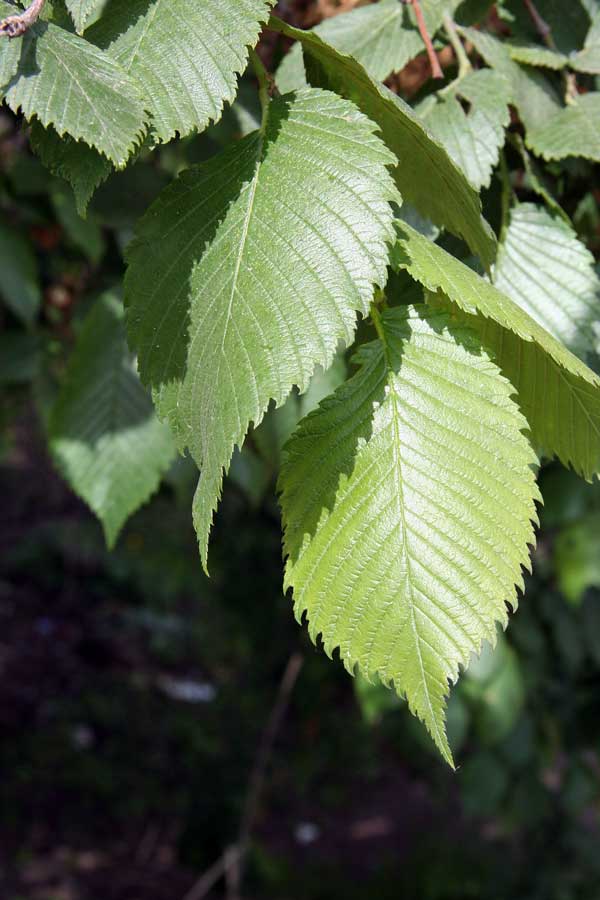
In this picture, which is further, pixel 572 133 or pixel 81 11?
pixel 572 133

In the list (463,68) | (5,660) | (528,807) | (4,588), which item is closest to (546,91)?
(463,68)

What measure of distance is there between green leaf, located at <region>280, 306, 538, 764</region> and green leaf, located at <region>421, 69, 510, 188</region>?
23cm

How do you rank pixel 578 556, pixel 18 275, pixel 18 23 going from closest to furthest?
pixel 18 23 < pixel 18 275 < pixel 578 556

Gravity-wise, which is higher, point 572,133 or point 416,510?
point 572,133

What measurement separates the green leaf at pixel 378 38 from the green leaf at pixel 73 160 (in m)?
→ 0.29

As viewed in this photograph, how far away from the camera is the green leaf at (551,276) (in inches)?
30.6

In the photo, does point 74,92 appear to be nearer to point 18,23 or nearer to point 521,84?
point 18,23

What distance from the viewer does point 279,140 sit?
2.05 ft

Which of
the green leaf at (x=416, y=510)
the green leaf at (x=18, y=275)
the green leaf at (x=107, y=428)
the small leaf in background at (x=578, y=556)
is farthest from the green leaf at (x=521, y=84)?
the small leaf in background at (x=578, y=556)

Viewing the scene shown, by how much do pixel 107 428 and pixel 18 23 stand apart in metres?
0.73

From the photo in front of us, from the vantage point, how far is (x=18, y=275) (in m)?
1.46

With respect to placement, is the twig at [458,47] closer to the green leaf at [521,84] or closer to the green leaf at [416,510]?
the green leaf at [521,84]

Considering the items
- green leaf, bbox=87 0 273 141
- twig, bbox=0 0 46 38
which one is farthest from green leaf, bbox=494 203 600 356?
twig, bbox=0 0 46 38

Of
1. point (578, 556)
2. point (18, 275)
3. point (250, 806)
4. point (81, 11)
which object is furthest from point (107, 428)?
point (250, 806)
